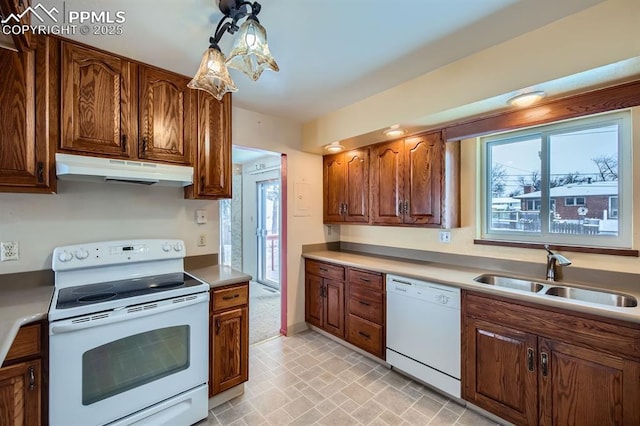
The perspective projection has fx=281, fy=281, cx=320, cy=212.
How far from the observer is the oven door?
1424 mm

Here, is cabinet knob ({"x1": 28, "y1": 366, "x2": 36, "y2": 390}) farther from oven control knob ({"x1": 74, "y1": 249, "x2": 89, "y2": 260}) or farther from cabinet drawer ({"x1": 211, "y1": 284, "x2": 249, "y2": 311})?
cabinet drawer ({"x1": 211, "y1": 284, "x2": 249, "y2": 311})

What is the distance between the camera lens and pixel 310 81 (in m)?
2.31

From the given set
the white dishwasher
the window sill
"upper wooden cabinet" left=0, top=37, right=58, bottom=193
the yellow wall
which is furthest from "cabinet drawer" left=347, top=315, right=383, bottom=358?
"upper wooden cabinet" left=0, top=37, right=58, bottom=193

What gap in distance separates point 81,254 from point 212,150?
1.15 metres

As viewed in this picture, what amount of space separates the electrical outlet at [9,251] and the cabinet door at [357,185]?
2710mm

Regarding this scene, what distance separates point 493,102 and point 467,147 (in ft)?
2.35

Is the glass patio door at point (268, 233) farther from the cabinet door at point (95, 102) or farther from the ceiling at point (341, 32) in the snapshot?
the cabinet door at point (95, 102)

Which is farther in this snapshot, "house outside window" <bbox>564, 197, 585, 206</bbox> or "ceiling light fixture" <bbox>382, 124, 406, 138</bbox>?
"ceiling light fixture" <bbox>382, 124, 406, 138</bbox>

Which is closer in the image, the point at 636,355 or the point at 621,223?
the point at 636,355

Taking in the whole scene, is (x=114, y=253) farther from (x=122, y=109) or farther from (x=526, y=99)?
(x=526, y=99)

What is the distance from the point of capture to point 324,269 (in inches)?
123

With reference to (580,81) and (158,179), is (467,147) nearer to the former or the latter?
(580,81)

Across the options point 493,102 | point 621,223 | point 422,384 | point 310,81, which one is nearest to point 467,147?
point 493,102

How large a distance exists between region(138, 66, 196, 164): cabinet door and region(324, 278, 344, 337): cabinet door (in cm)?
186
